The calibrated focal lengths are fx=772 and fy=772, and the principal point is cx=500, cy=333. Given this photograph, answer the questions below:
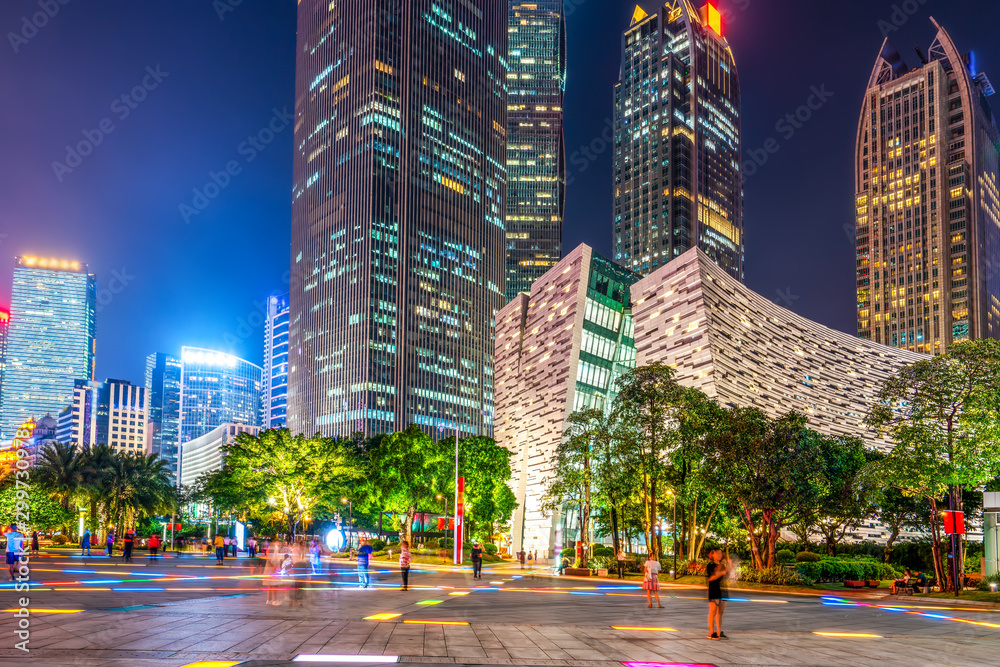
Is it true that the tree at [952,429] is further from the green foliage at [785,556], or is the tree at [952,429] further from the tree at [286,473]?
the tree at [286,473]

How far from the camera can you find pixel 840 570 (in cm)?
4178

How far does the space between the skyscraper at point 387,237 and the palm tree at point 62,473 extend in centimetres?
8908

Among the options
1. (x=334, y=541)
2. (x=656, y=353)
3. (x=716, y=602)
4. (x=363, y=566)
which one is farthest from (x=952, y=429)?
(x=334, y=541)

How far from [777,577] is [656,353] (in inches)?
1898

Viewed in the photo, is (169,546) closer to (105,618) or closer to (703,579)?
(703,579)

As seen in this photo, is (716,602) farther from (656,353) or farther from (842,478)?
(656,353)

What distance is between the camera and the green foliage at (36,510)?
212ft

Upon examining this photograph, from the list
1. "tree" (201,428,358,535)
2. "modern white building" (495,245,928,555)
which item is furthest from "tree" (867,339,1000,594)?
"tree" (201,428,358,535)

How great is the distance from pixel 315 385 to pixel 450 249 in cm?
4618

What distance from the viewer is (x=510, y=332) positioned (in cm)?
12094

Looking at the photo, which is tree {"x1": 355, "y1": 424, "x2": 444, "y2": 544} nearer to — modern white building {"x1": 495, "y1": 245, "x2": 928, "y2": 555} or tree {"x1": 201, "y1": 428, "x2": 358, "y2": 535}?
tree {"x1": 201, "y1": 428, "x2": 358, "y2": 535}

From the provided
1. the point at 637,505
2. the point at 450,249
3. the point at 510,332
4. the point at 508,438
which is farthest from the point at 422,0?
the point at 637,505

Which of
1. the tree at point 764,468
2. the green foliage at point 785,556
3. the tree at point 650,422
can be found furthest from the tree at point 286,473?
the green foliage at point 785,556

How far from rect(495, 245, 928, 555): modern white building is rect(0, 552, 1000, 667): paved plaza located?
52.7 m
